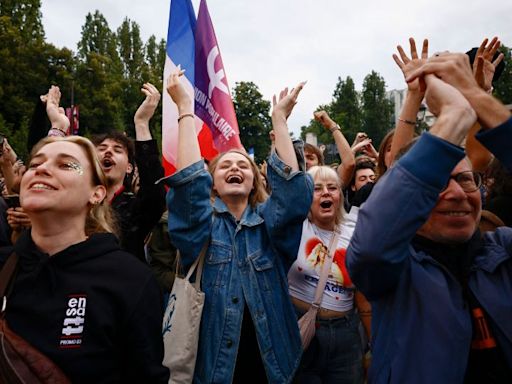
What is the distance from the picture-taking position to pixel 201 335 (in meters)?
2.57

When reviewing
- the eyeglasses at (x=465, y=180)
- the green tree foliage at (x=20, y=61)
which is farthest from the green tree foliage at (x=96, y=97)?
the eyeglasses at (x=465, y=180)

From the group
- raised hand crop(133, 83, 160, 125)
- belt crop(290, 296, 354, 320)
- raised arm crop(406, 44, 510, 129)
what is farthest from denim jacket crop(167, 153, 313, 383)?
raised arm crop(406, 44, 510, 129)

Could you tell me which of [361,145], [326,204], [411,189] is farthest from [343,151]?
[411,189]

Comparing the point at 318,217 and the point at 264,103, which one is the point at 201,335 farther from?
the point at 264,103

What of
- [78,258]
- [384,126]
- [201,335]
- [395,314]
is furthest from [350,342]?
[384,126]

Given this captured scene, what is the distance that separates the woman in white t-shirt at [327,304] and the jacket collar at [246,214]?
591 mm

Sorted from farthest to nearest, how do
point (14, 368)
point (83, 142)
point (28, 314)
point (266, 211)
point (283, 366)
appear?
point (266, 211) → point (283, 366) → point (83, 142) → point (28, 314) → point (14, 368)

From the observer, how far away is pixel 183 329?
2484mm

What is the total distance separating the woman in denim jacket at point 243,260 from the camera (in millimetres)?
2531

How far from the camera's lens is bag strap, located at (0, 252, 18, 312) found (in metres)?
1.75

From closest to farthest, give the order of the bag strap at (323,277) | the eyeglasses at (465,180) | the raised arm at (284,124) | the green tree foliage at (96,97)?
the eyeglasses at (465,180) < the raised arm at (284,124) < the bag strap at (323,277) < the green tree foliage at (96,97)

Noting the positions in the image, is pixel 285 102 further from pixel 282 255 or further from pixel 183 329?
pixel 183 329

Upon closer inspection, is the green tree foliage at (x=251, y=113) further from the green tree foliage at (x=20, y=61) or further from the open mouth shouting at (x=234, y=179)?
the open mouth shouting at (x=234, y=179)

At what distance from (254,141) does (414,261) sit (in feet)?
178
